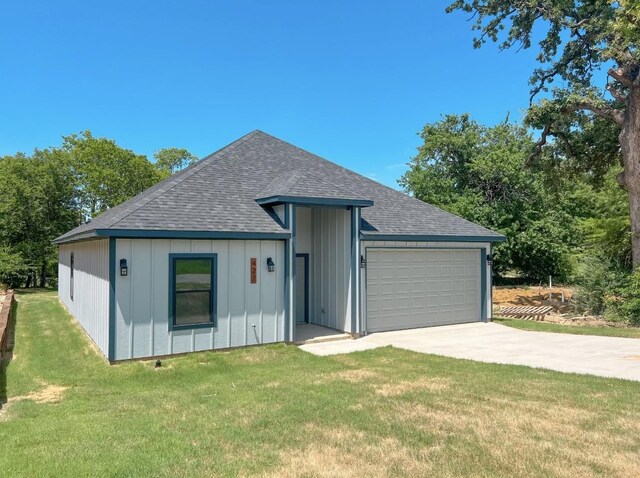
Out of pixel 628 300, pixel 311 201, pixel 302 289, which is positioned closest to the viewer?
pixel 311 201

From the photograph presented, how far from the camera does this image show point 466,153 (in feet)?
104

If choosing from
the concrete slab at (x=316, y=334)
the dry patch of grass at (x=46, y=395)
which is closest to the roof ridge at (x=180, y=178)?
the dry patch of grass at (x=46, y=395)

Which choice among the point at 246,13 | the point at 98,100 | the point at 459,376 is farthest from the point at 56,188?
the point at 459,376

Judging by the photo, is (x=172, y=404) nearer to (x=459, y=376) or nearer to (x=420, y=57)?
(x=459, y=376)

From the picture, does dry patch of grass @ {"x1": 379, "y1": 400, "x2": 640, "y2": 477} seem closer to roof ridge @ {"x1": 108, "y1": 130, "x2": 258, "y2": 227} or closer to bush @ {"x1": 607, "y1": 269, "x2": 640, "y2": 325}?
roof ridge @ {"x1": 108, "y1": 130, "x2": 258, "y2": 227}

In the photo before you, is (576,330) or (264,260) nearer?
(264,260)

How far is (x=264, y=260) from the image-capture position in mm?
10133

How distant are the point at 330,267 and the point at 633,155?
12953 mm

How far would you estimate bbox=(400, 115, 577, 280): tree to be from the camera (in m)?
A: 29.3

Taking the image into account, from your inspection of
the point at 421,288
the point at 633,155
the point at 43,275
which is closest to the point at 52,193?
the point at 43,275

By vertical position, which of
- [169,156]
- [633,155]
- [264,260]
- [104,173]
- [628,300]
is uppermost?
[169,156]

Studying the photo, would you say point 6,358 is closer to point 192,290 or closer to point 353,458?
point 192,290

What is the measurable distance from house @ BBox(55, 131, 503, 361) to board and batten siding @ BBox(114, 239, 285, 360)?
2cm

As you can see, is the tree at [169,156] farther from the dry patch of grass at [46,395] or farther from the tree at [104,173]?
the dry patch of grass at [46,395]
